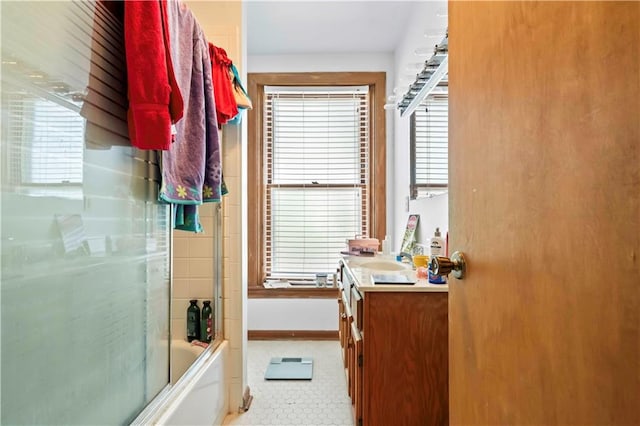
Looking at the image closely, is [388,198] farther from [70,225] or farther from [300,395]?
[70,225]

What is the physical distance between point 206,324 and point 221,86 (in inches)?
49.5

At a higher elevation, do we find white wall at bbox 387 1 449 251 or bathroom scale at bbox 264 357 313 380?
white wall at bbox 387 1 449 251

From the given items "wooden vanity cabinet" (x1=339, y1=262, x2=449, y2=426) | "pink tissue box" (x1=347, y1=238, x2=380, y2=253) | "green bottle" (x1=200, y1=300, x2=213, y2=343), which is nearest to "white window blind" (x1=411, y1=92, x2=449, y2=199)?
"pink tissue box" (x1=347, y1=238, x2=380, y2=253)

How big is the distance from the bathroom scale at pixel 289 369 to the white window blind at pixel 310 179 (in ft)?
2.65

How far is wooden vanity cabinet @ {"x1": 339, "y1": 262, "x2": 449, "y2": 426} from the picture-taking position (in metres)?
1.37

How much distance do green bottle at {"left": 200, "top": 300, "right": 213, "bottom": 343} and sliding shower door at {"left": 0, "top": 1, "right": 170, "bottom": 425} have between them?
62 centimetres

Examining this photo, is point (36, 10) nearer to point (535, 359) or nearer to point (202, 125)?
point (202, 125)

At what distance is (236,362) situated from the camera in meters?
Answer: 1.90

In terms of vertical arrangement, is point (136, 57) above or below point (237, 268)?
above

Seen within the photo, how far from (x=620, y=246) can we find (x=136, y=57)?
116cm

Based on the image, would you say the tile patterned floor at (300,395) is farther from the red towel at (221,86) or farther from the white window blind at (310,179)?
the red towel at (221,86)

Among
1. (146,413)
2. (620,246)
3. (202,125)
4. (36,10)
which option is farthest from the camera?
(202,125)

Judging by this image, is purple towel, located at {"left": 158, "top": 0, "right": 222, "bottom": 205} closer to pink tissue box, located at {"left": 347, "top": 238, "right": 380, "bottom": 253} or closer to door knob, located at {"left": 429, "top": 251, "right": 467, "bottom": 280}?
door knob, located at {"left": 429, "top": 251, "right": 467, "bottom": 280}

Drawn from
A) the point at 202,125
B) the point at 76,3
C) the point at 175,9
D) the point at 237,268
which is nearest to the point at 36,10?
the point at 76,3
